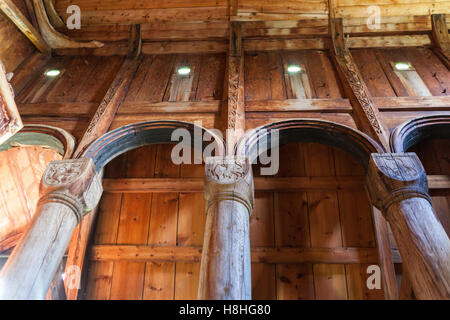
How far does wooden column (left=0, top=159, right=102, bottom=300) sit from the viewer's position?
2.50 metres

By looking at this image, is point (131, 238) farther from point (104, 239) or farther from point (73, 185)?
point (73, 185)

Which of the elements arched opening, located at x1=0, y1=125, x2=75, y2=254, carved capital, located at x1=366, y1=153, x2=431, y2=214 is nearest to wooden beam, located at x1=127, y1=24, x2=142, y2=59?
arched opening, located at x1=0, y1=125, x2=75, y2=254

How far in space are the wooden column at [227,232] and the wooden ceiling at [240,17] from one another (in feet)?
10.2

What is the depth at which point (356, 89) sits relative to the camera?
4.28 metres

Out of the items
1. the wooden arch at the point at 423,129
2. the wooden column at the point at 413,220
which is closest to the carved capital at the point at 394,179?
the wooden column at the point at 413,220

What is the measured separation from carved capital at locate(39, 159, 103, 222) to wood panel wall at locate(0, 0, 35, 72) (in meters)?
2.51

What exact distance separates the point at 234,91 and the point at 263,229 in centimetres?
177

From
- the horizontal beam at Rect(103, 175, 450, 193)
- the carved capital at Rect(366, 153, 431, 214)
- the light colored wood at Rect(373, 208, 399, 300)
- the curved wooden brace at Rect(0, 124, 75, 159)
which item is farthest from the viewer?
the horizontal beam at Rect(103, 175, 450, 193)

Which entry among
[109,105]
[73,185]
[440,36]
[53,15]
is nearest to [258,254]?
[73,185]

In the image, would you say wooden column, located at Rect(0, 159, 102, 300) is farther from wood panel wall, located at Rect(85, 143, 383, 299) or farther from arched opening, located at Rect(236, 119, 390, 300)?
arched opening, located at Rect(236, 119, 390, 300)

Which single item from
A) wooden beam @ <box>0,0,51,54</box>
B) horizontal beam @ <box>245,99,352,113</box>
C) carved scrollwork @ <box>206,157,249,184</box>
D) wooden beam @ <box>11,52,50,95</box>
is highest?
wooden beam @ <box>0,0,51,54</box>

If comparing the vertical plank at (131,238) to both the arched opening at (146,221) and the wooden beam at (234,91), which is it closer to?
the arched opening at (146,221)

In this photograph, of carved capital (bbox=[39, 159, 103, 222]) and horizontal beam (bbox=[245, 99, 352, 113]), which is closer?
carved capital (bbox=[39, 159, 103, 222])

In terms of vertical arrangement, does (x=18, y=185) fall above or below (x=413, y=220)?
above
